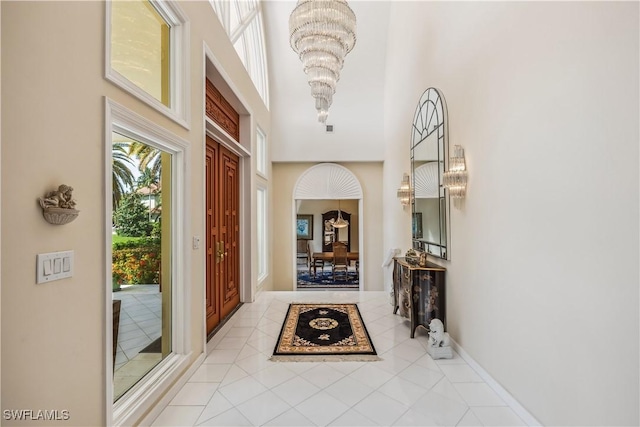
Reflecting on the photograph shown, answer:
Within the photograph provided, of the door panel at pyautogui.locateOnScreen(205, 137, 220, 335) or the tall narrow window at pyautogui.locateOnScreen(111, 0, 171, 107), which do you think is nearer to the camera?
the tall narrow window at pyautogui.locateOnScreen(111, 0, 171, 107)

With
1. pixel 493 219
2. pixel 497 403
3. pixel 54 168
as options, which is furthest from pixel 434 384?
pixel 54 168

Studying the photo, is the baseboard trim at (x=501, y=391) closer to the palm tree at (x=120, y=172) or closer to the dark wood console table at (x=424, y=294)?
the dark wood console table at (x=424, y=294)

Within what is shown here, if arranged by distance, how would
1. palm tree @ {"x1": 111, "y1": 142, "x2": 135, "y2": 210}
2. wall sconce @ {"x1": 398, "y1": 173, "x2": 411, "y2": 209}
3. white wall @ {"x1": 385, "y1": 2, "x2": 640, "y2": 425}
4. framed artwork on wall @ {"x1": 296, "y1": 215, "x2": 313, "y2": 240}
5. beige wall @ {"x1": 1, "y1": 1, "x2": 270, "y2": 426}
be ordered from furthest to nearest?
framed artwork on wall @ {"x1": 296, "y1": 215, "x2": 313, "y2": 240}
wall sconce @ {"x1": 398, "y1": 173, "x2": 411, "y2": 209}
palm tree @ {"x1": 111, "y1": 142, "x2": 135, "y2": 210}
white wall @ {"x1": 385, "y1": 2, "x2": 640, "y2": 425}
beige wall @ {"x1": 1, "y1": 1, "x2": 270, "y2": 426}

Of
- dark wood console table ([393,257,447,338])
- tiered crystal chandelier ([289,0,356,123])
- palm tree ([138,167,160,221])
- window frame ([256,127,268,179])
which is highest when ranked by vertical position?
tiered crystal chandelier ([289,0,356,123])

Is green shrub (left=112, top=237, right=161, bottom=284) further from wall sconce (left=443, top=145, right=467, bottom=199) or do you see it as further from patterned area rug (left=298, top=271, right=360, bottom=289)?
patterned area rug (left=298, top=271, right=360, bottom=289)

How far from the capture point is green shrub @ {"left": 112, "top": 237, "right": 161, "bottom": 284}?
5.96ft

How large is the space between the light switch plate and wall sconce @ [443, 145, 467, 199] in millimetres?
2871

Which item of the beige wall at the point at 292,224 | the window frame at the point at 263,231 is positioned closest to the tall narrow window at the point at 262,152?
the window frame at the point at 263,231

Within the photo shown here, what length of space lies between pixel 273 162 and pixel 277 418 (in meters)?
5.55

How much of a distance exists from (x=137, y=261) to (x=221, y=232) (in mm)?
1985

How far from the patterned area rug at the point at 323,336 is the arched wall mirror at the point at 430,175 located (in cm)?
129

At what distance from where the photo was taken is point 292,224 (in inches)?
277

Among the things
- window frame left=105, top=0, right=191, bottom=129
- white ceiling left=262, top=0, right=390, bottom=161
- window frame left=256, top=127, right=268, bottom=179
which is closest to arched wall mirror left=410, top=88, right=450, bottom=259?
white ceiling left=262, top=0, right=390, bottom=161

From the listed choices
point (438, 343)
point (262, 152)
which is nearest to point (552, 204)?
point (438, 343)
